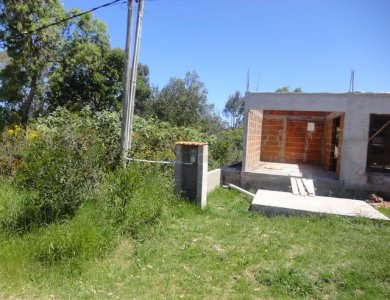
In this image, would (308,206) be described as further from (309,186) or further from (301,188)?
(309,186)

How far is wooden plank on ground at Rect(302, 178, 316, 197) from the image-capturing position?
866 centimetres

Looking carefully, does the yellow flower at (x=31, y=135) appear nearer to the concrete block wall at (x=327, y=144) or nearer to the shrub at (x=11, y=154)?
the shrub at (x=11, y=154)

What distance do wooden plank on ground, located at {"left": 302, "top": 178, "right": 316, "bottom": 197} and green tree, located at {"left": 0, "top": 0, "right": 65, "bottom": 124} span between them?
11.6 metres

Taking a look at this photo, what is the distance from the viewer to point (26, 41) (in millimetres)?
14461

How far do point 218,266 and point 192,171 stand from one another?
279 centimetres

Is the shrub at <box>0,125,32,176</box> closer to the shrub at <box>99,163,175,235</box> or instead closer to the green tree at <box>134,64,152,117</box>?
the shrub at <box>99,163,175,235</box>

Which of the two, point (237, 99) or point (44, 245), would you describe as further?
point (237, 99)

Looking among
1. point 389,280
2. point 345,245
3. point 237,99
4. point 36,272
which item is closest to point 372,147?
point 345,245

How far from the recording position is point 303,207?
707cm

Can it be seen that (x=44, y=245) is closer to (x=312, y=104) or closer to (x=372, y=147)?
(x=312, y=104)

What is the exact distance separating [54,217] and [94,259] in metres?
1.21

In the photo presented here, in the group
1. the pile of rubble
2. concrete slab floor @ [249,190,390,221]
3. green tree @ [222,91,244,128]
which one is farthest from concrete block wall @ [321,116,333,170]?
green tree @ [222,91,244,128]

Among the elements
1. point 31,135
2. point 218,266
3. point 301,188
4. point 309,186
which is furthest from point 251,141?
point 218,266

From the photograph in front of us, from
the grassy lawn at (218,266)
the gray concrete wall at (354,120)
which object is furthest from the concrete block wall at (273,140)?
the grassy lawn at (218,266)
